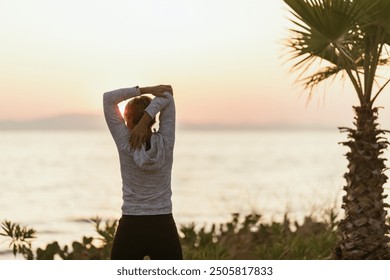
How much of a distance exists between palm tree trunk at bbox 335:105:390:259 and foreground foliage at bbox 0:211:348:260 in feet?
2.49

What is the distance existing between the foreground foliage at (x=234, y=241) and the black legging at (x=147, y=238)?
12.4 ft

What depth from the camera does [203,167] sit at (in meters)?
40.3

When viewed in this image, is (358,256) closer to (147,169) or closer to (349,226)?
(349,226)

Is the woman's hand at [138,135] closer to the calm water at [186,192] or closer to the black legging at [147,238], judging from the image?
the black legging at [147,238]

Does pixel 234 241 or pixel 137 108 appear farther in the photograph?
pixel 234 241

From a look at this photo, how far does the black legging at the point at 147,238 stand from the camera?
5.55m

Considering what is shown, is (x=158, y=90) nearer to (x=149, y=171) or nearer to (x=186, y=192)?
(x=149, y=171)

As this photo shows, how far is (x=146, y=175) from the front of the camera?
217 inches

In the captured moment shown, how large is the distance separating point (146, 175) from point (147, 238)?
443 millimetres

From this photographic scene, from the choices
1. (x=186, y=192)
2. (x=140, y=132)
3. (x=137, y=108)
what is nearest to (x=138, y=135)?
(x=140, y=132)

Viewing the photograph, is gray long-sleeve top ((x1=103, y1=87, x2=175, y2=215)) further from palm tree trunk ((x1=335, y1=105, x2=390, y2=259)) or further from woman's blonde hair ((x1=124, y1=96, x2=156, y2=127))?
palm tree trunk ((x1=335, y1=105, x2=390, y2=259))

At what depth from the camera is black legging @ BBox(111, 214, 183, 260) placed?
5555mm

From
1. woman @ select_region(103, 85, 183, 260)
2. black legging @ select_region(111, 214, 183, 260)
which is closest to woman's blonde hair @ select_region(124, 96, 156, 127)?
woman @ select_region(103, 85, 183, 260)
